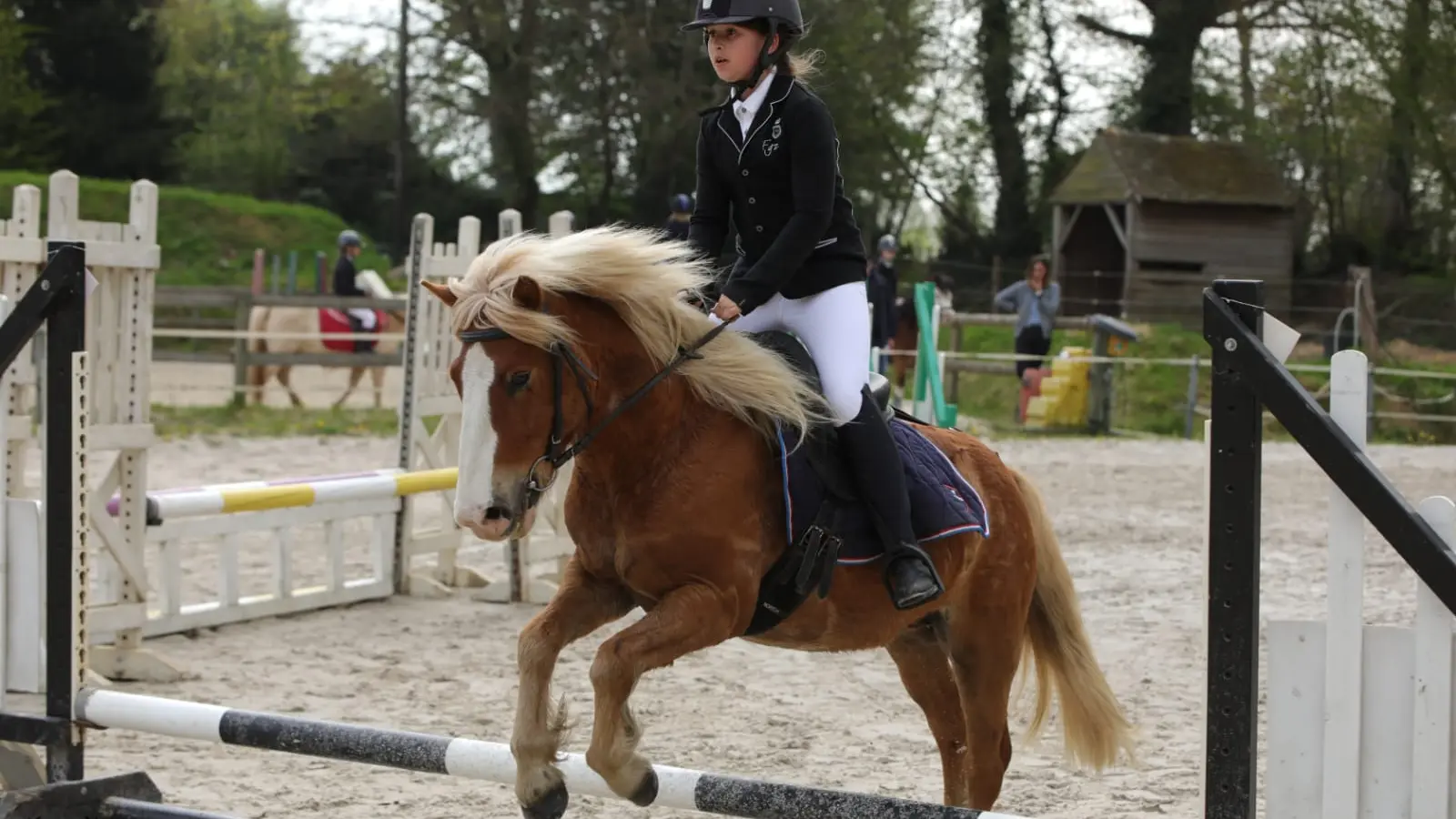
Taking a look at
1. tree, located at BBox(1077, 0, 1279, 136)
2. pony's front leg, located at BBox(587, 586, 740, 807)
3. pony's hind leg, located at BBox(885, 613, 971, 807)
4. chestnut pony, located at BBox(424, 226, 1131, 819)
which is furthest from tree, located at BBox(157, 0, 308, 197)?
pony's front leg, located at BBox(587, 586, 740, 807)

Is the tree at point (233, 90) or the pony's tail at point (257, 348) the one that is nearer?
the pony's tail at point (257, 348)

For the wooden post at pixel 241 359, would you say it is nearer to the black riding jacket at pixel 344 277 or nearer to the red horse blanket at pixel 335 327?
the red horse blanket at pixel 335 327

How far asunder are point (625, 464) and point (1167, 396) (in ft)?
54.2

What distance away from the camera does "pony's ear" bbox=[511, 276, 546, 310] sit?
11.3 feet

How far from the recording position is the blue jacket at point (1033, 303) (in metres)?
18.1

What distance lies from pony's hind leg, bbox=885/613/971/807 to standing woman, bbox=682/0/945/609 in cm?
67

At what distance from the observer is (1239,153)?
98.9 ft

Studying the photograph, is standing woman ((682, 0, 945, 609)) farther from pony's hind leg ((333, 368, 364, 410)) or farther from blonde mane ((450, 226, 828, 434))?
pony's hind leg ((333, 368, 364, 410))

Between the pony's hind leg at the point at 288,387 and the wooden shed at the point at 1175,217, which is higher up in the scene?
the wooden shed at the point at 1175,217

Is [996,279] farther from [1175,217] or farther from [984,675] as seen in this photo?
[984,675]

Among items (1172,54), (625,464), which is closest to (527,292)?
(625,464)

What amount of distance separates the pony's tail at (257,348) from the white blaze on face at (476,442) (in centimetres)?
1419

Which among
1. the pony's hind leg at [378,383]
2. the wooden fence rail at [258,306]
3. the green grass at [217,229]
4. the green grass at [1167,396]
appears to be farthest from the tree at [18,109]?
the green grass at [1167,396]

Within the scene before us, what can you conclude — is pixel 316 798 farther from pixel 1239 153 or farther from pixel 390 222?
pixel 390 222
